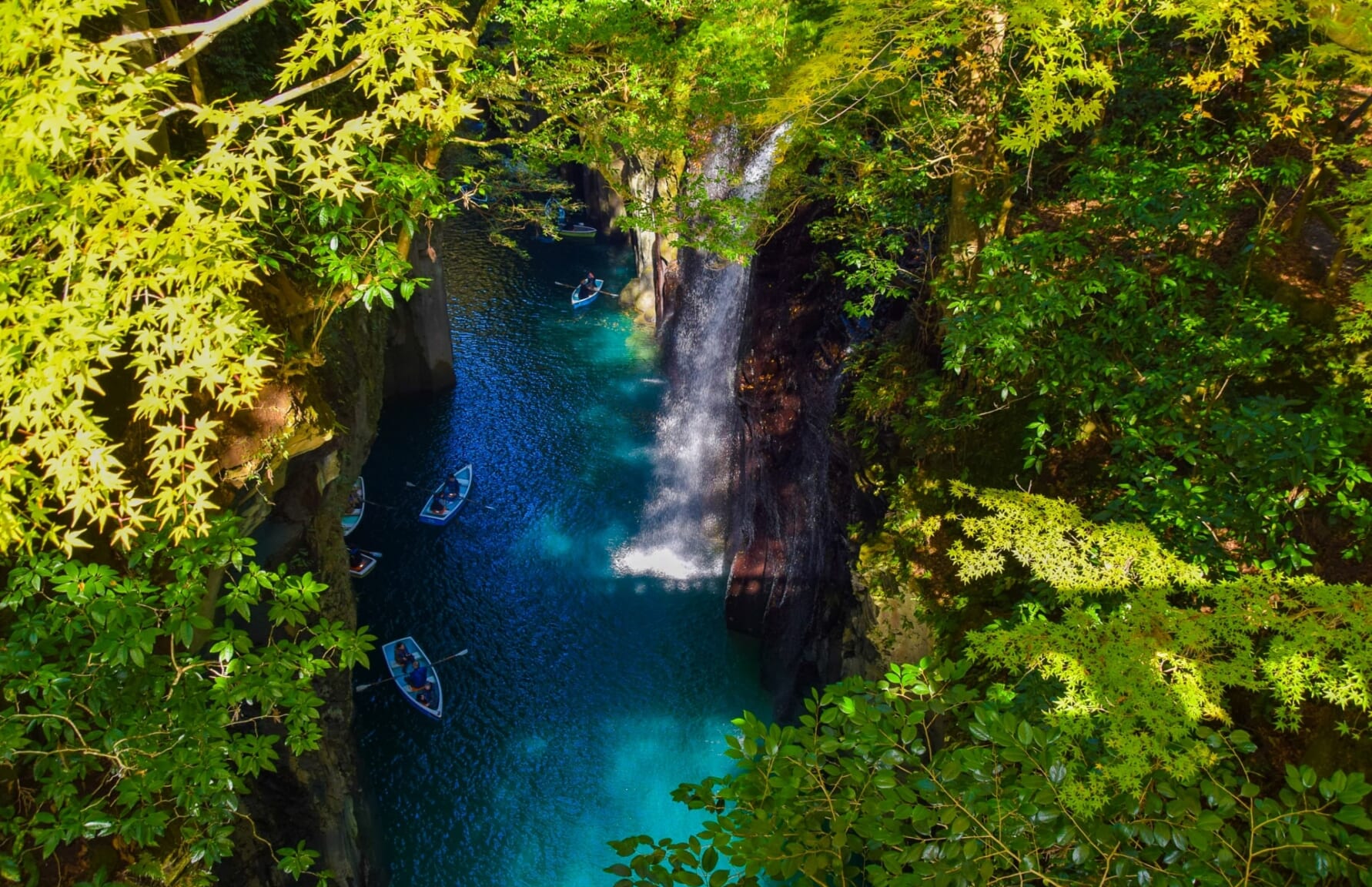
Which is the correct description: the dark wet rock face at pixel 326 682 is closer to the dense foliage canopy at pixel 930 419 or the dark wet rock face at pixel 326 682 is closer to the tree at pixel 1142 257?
the dense foliage canopy at pixel 930 419

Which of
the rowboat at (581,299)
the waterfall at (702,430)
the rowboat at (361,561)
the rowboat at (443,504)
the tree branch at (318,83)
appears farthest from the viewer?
the rowboat at (581,299)

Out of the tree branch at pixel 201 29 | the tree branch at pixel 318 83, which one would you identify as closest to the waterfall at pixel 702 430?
the tree branch at pixel 318 83

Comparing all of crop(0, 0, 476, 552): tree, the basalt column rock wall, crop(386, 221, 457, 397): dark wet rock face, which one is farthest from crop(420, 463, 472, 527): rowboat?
crop(0, 0, 476, 552): tree

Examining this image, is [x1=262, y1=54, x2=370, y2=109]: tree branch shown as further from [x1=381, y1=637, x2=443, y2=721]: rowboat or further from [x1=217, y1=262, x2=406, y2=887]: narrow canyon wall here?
[x1=381, y1=637, x2=443, y2=721]: rowboat

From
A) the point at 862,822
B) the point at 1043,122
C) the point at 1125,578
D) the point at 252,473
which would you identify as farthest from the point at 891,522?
the point at 252,473

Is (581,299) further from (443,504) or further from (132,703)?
(132,703)

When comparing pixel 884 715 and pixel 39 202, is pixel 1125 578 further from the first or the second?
pixel 39 202

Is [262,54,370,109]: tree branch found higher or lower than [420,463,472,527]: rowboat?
higher
